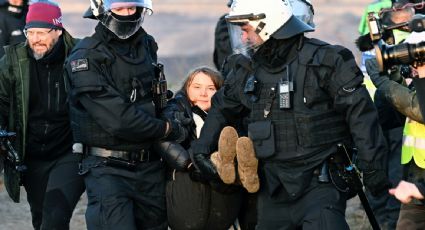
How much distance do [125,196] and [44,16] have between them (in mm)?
1584

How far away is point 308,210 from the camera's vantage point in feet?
21.3

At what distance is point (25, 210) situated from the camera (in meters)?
10.7

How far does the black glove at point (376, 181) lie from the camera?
6.39 m

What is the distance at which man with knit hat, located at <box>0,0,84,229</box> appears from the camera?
7.79 meters

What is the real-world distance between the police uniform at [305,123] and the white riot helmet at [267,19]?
5 cm

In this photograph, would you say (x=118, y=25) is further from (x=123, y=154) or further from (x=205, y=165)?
(x=205, y=165)

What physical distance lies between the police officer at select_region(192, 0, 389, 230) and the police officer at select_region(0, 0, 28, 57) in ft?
16.0

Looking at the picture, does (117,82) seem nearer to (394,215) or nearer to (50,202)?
(50,202)

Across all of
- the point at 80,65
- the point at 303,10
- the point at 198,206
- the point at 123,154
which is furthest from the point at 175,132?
the point at 303,10

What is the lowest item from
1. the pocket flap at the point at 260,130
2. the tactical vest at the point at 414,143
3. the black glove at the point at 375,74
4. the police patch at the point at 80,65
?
the tactical vest at the point at 414,143

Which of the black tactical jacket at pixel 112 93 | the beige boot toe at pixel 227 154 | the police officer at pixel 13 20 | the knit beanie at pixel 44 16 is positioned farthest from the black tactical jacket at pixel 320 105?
the police officer at pixel 13 20

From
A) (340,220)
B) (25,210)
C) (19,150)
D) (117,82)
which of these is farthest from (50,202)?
(25,210)

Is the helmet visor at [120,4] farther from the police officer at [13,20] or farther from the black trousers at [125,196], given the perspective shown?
the police officer at [13,20]

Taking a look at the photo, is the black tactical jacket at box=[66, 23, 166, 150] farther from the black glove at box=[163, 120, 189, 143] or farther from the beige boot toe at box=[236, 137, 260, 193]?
the beige boot toe at box=[236, 137, 260, 193]
